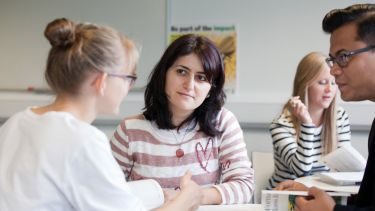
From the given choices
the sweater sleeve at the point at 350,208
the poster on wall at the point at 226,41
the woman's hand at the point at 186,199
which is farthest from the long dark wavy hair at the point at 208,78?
the poster on wall at the point at 226,41

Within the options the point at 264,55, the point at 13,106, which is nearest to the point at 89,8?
the point at 13,106

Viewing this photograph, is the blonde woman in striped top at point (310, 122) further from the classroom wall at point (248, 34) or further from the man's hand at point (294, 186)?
the classroom wall at point (248, 34)

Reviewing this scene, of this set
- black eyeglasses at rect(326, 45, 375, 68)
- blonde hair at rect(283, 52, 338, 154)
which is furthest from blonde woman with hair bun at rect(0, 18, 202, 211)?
blonde hair at rect(283, 52, 338, 154)

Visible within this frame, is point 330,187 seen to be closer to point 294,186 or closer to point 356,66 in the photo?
point 294,186

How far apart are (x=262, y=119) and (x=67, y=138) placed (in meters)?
2.24

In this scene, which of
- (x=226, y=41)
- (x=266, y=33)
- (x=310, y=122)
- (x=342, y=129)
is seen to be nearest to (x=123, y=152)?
(x=310, y=122)

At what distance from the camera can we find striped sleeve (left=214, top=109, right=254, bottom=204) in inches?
58.9

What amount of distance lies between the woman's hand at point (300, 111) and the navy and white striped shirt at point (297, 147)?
0.11ft

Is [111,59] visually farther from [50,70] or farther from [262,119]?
[262,119]

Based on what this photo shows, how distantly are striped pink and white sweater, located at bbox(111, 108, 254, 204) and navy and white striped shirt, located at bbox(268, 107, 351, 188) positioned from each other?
47 cm

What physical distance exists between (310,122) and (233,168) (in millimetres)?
659

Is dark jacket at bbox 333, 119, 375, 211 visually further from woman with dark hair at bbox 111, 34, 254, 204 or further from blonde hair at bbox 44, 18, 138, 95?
blonde hair at bbox 44, 18, 138, 95

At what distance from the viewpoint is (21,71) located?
3.22 meters

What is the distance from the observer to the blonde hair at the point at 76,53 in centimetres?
97
